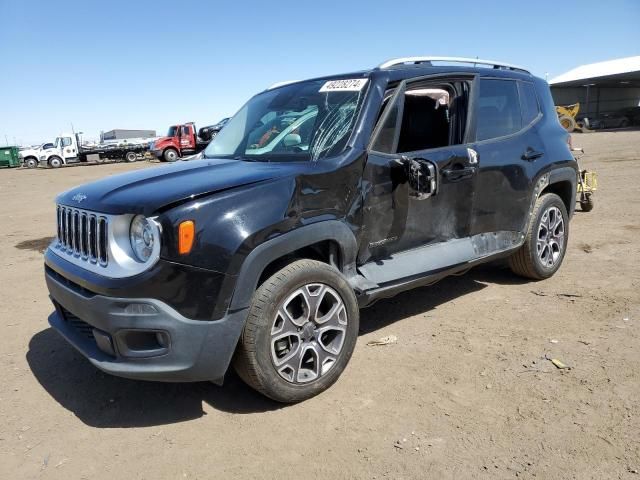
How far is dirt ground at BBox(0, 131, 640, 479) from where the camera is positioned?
2516mm

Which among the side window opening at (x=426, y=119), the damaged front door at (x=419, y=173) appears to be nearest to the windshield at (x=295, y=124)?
the damaged front door at (x=419, y=173)

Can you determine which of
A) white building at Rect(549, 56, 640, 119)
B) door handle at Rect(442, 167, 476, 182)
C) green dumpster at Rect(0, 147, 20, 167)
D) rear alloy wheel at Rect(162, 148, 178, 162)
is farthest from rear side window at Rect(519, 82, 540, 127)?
white building at Rect(549, 56, 640, 119)

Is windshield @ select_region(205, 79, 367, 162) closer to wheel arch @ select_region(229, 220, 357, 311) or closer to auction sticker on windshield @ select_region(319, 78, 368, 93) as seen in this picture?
auction sticker on windshield @ select_region(319, 78, 368, 93)

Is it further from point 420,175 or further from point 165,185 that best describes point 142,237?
point 420,175

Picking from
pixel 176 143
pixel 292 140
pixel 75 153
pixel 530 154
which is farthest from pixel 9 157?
pixel 530 154

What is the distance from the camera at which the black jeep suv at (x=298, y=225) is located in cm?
261

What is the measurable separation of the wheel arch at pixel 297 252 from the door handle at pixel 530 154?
2.21 meters

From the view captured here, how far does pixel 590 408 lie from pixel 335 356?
148 centimetres

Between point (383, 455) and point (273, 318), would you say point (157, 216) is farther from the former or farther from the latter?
point (383, 455)

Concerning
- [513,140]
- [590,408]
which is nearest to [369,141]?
[513,140]

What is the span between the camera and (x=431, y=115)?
440 centimetres

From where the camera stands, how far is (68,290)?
294 cm

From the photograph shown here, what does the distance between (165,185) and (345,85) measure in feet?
5.11

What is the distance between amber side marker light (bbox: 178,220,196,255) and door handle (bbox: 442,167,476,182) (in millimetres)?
2076
